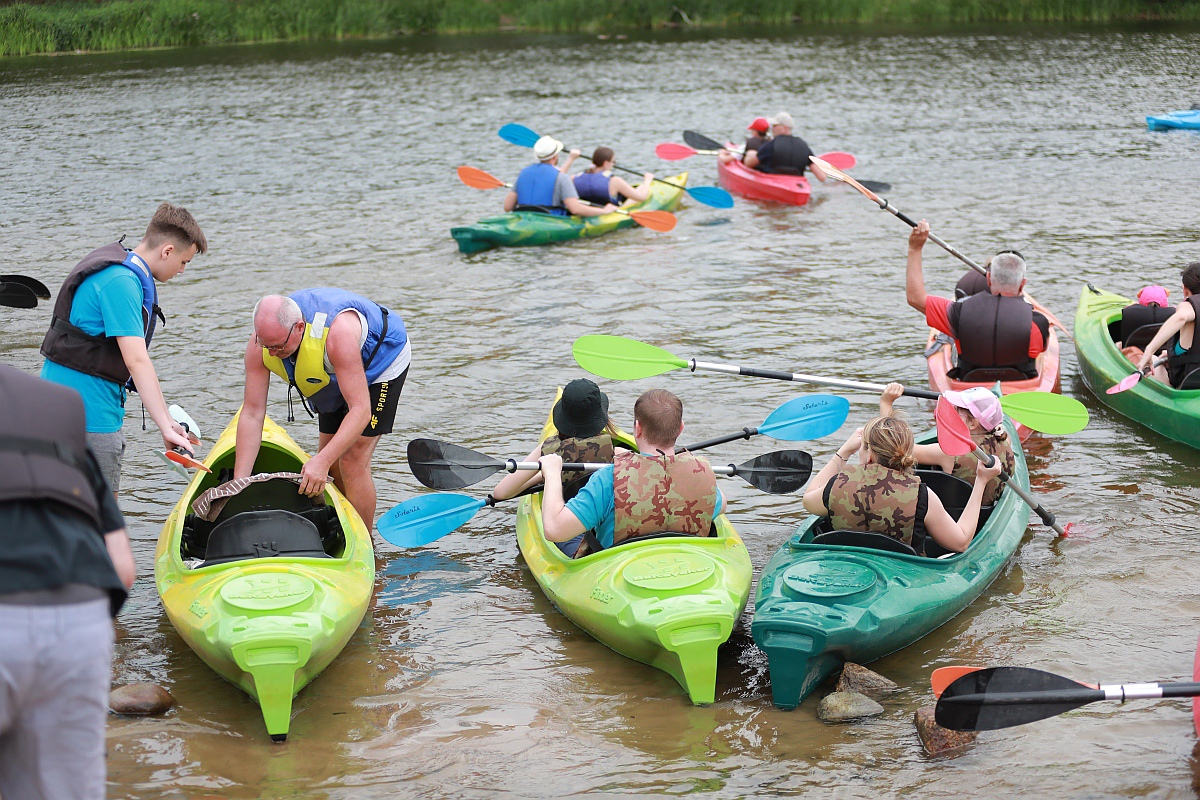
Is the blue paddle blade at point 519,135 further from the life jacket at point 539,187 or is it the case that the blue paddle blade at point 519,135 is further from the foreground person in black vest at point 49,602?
the foreground person in black vest at point 49,602

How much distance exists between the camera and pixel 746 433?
577 cm

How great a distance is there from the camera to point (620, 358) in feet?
19.4

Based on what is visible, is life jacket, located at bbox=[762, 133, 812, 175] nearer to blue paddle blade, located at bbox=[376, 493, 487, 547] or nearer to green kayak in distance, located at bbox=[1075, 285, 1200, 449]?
green kayak in distance, located at bbox=[1075, 285, 1200, 449]

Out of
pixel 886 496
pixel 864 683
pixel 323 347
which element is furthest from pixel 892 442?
pixel 323 347

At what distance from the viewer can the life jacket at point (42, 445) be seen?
2.34m

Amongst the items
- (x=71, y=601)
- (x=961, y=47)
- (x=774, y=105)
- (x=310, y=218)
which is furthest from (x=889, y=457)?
(x=961, y=47)

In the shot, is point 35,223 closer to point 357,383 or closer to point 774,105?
point 357,383

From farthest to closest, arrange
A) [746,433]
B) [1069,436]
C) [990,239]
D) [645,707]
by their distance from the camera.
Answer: [990,239] < [1069,436] < [746,433] < [645,707]

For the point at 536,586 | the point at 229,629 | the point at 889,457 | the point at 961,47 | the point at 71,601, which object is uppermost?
the point at 961,47

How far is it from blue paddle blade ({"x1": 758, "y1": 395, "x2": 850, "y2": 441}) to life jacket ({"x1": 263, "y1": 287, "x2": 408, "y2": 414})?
185 cm

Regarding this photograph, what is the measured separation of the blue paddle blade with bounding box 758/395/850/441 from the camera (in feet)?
18.6

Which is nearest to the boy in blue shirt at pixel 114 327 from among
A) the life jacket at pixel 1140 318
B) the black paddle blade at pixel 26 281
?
the black paddle blade at pixel 26 281

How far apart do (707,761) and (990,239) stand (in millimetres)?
8461

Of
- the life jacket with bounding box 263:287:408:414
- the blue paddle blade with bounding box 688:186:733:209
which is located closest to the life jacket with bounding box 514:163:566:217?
the blue paddle blade with bounding box 688:186:733:209
